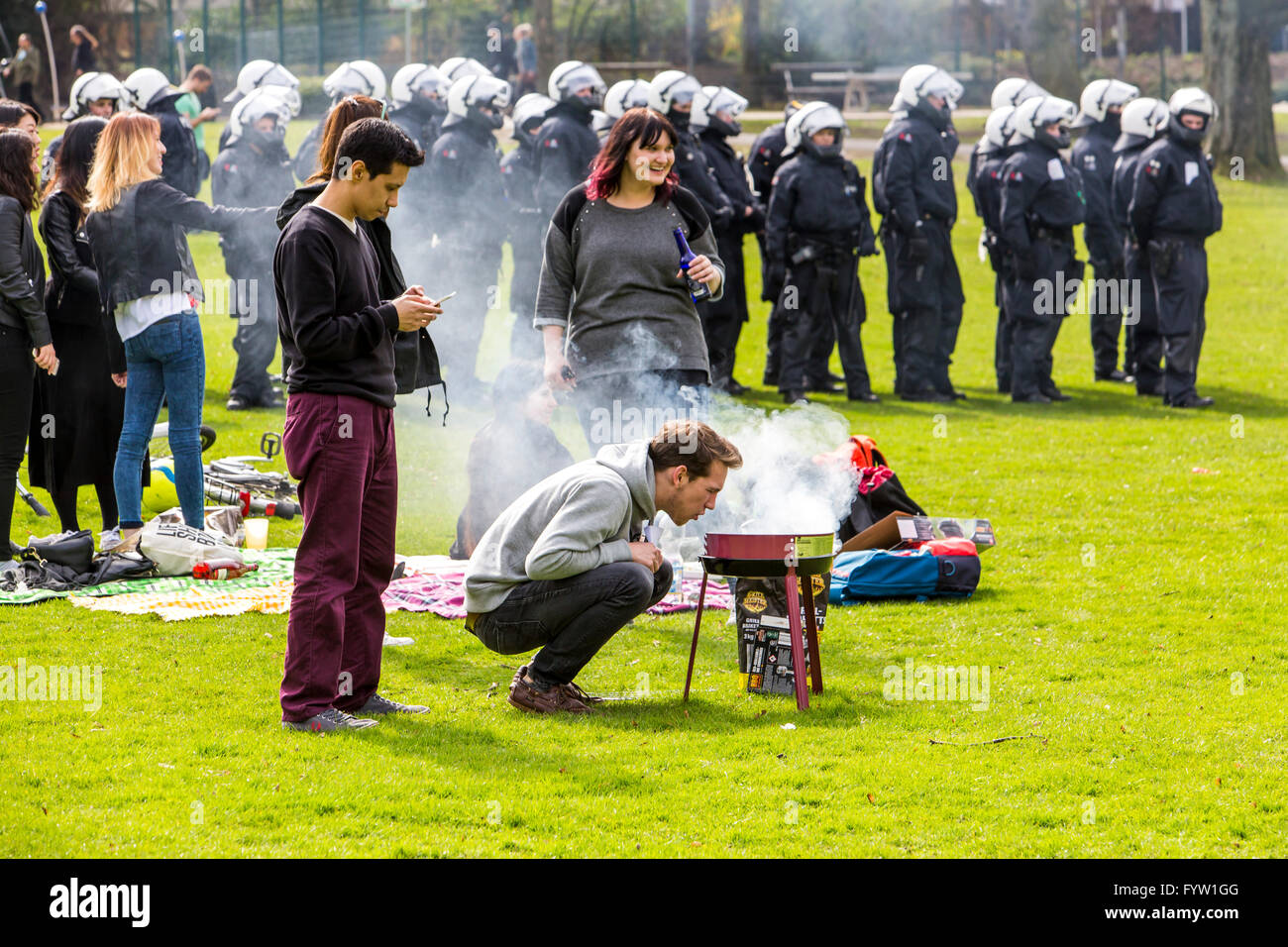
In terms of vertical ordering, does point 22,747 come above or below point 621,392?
below

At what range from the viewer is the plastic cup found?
323 inches

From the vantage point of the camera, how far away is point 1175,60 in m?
38.0

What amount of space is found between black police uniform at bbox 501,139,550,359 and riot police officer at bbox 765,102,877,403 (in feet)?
6.31

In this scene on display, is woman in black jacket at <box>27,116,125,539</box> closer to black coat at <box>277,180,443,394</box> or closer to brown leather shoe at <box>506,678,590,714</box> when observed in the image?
black coat at <box>277,180,443,394</box>

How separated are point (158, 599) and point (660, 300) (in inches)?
104

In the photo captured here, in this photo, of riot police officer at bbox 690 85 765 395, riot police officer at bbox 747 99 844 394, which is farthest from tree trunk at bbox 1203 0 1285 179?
riot police officer at bbox 690 85 765 395

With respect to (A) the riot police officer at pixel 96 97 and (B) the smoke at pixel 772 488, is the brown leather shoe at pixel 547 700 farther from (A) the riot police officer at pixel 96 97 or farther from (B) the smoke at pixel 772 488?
(A) the riot police officer at pixel 96 97

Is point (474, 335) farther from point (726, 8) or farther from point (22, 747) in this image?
point (726, 8)

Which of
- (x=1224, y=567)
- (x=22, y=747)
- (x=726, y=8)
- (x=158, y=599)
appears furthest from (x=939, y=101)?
(x=726, y=8)

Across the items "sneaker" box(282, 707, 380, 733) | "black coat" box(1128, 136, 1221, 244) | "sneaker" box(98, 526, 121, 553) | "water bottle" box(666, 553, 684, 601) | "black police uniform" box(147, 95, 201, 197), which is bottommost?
"water bottle" box(666, 553, 684, 601)

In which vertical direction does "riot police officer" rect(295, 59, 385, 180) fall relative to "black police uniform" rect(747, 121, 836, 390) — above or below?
above

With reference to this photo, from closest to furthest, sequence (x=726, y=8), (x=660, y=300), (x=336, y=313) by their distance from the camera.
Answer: (x=336, y=313), (x=660, y=300), (x=726, y=8)

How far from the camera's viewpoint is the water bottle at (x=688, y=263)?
6.41 metres
